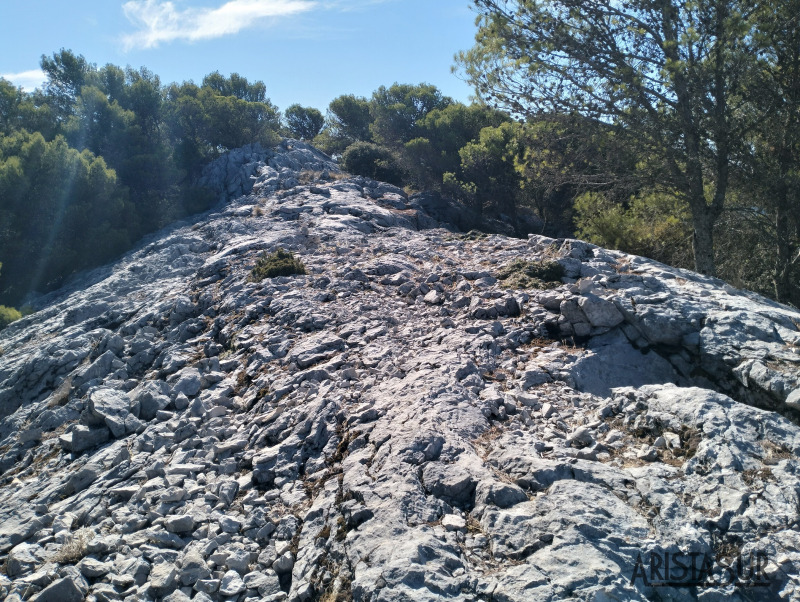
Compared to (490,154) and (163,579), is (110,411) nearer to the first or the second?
(163,579)

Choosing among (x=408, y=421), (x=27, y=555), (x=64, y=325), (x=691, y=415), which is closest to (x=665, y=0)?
(x=691, y=415)

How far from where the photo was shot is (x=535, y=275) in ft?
32.1

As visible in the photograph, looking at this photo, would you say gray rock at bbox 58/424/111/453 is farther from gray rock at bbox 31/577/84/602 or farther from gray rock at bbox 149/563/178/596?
gray rock at bbox 149/563/178/596

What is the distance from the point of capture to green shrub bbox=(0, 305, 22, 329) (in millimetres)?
15250

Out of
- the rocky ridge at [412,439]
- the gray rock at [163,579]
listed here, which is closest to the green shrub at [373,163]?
the rocky ridge at [412,439]

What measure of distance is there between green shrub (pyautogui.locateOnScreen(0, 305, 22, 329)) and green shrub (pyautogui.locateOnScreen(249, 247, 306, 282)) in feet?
26.6

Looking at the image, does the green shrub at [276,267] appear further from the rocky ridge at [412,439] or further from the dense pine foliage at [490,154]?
the dense pine foliage at [490,154]

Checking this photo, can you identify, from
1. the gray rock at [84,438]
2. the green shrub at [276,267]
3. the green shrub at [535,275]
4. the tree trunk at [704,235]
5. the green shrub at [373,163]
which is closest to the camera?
the gray rock at [84,438]

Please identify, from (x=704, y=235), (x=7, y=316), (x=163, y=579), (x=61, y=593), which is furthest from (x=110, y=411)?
(x=704, y=235)

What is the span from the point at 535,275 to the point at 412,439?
508 centimetres

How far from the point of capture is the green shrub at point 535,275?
9.52 meters

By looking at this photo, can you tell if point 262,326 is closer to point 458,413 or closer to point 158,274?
point 458,413

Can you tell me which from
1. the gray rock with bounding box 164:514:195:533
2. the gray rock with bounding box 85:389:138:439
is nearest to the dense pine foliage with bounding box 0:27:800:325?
the gray rock with bounding box 85:389:138:439

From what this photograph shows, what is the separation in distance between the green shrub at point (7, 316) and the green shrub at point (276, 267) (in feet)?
26.6
